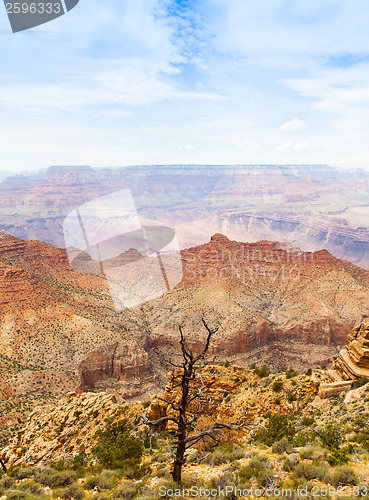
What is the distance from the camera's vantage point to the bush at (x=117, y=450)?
12.2 meters

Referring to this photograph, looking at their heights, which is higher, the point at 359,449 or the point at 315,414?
the point at 359,449

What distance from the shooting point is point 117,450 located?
1314 cm

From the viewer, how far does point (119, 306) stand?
185 feet

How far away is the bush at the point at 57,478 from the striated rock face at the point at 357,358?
48.9 ft

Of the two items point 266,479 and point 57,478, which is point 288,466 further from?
point 57,478

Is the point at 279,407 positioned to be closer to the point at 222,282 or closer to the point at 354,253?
the point at 222,282

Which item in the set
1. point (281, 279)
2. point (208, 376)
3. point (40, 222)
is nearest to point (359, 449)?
point (208, 376)

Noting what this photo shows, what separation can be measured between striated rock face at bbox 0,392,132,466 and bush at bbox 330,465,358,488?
12.2 meters

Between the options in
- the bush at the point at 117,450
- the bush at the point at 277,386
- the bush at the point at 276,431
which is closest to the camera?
the bush at the point at 117,450

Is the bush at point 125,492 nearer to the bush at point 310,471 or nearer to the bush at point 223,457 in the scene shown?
the bush at point 223,457

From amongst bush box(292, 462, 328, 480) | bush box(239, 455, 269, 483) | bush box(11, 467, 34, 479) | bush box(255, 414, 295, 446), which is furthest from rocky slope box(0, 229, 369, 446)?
bush box(292, 462, 328, 480)

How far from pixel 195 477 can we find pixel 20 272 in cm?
4366

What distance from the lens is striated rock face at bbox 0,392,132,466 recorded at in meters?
16.7

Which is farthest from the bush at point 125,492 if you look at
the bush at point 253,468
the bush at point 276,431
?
the bush at point 276,431
